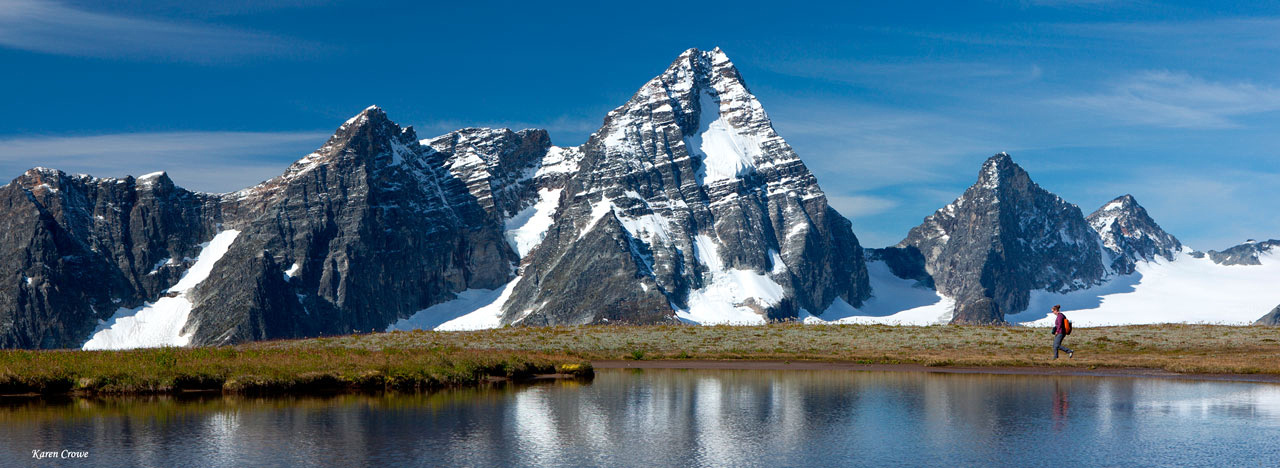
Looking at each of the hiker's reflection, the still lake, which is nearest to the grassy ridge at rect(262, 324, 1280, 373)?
the hiker's reflection

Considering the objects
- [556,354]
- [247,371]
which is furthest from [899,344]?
[247,371]

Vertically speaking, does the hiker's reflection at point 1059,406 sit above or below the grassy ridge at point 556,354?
below

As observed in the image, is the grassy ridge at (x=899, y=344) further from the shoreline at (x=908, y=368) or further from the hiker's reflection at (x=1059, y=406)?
the hiker's reflection at (x=1059, y=406)

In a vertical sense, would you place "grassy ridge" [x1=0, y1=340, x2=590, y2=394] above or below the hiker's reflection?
above

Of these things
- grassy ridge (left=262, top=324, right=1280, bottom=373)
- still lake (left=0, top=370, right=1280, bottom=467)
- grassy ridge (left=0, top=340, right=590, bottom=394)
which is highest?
grassy ridge (left=262, top=324, right=1280, bottom=373)

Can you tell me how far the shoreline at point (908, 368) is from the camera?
154 ft

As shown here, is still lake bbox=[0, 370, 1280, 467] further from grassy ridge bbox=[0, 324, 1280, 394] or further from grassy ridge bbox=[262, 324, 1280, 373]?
grassy ridge bbox=[262, 324, 1280, 373]

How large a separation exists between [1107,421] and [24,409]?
107 feet

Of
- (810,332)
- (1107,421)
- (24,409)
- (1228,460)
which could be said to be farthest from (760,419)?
(810,332)

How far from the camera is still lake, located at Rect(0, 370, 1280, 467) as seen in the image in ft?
84.2

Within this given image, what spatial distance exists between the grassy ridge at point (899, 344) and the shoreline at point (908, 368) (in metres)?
0.95

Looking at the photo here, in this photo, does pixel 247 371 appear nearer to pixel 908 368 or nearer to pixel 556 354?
pixel 556 354

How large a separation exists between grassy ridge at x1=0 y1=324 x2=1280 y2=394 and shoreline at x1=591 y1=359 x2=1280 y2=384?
954mm

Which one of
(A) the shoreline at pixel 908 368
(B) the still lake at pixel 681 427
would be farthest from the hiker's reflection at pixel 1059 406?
(A) the shoreline at pixel 908 368
